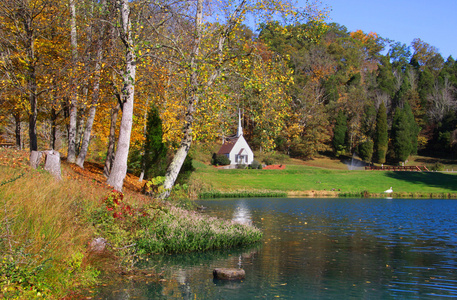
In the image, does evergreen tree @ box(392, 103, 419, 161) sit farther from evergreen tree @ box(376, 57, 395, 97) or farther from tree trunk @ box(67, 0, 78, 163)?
tree trunk @ box(67, 0, 78, 163)

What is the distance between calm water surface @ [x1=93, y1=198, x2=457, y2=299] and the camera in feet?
29.7

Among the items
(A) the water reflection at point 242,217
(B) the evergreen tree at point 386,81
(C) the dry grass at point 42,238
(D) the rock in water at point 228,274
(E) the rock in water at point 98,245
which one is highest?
(B) the evergreen tree at point 386,81

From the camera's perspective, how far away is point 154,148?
2948 centimetres

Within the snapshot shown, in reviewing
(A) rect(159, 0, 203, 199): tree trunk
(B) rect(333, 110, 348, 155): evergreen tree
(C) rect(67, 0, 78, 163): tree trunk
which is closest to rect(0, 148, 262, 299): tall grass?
(A) rect(159, 0, 203, 199): tree trunk

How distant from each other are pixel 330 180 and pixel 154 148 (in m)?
32.5

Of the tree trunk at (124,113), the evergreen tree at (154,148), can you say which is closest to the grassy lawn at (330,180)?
the evergreen tree at (154,148)

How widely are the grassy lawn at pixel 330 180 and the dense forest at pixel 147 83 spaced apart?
560 inches

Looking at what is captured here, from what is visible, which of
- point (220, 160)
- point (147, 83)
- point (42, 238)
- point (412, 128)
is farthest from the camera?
point (412, 128)

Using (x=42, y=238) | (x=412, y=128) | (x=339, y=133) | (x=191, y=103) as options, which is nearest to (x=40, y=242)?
(x=42, y=238)

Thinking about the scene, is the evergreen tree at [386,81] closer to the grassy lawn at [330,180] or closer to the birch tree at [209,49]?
the grassy lawn at [330,180]

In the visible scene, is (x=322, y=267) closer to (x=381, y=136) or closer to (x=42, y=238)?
(x=42, y=238)

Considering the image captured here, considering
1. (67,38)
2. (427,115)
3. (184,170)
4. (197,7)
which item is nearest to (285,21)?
(197,7)

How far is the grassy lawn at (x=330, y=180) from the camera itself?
49688mm

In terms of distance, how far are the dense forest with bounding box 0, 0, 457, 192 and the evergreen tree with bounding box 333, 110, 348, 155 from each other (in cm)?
398
